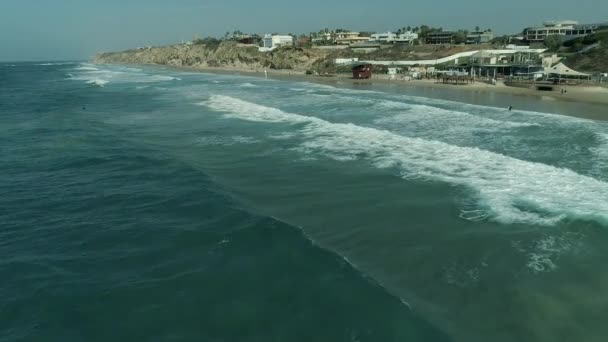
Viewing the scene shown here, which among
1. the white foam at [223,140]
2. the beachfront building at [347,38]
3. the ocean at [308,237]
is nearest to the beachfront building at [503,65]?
the ocean at [308,237]

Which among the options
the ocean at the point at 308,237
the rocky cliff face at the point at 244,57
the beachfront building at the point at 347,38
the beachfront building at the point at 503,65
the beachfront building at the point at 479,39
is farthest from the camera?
the beachfront building at the point at 347,38

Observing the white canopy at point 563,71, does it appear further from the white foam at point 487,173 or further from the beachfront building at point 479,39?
the beachfront building at point 479,39

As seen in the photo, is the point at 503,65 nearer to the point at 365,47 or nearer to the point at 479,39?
the point at 479,39

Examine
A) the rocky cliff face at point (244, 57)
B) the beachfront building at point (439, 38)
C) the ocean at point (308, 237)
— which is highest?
the beachfront building at point (439, 38)

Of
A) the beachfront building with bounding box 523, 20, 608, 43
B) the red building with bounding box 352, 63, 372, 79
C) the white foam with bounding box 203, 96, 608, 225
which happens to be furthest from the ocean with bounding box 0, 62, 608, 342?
the beachfront building with bounding box 523, 20, 608, 43

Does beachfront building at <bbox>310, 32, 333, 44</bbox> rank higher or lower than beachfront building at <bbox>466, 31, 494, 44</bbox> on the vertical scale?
higher

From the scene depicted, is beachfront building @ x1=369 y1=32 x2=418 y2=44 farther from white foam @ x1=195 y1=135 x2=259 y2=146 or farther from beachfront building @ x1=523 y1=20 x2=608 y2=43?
white foam @ x1=195 y1=135 x2=259 y2=146

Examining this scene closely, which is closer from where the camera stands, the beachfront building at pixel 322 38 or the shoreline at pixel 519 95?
the shoreline at pixel 519 95
